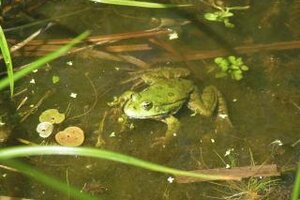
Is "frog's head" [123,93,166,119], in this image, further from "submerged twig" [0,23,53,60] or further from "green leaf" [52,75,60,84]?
"submerged twig" [0,23,53,60]

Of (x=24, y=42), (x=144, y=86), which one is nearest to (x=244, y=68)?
(x=144, y=86)

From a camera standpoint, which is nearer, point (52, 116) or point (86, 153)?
point (86, 153)

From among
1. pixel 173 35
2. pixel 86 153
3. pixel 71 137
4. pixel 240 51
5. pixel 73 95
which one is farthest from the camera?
pixel 173 35

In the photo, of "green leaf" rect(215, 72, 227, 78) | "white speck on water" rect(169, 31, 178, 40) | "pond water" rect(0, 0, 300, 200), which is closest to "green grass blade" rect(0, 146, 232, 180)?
"pond water" rect(0, 0, 300, 200)

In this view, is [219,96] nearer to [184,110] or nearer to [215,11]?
[184,110]

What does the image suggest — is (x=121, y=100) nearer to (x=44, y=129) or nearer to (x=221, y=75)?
(x=44, y=129)

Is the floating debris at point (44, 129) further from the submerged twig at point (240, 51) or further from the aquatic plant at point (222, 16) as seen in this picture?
the aquatic plant at point (222, 16)

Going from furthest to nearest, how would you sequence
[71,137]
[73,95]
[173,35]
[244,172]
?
[173,35] < [73,95] < [71,137] < [244,172]

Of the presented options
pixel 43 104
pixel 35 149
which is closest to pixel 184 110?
pixel 43 104
